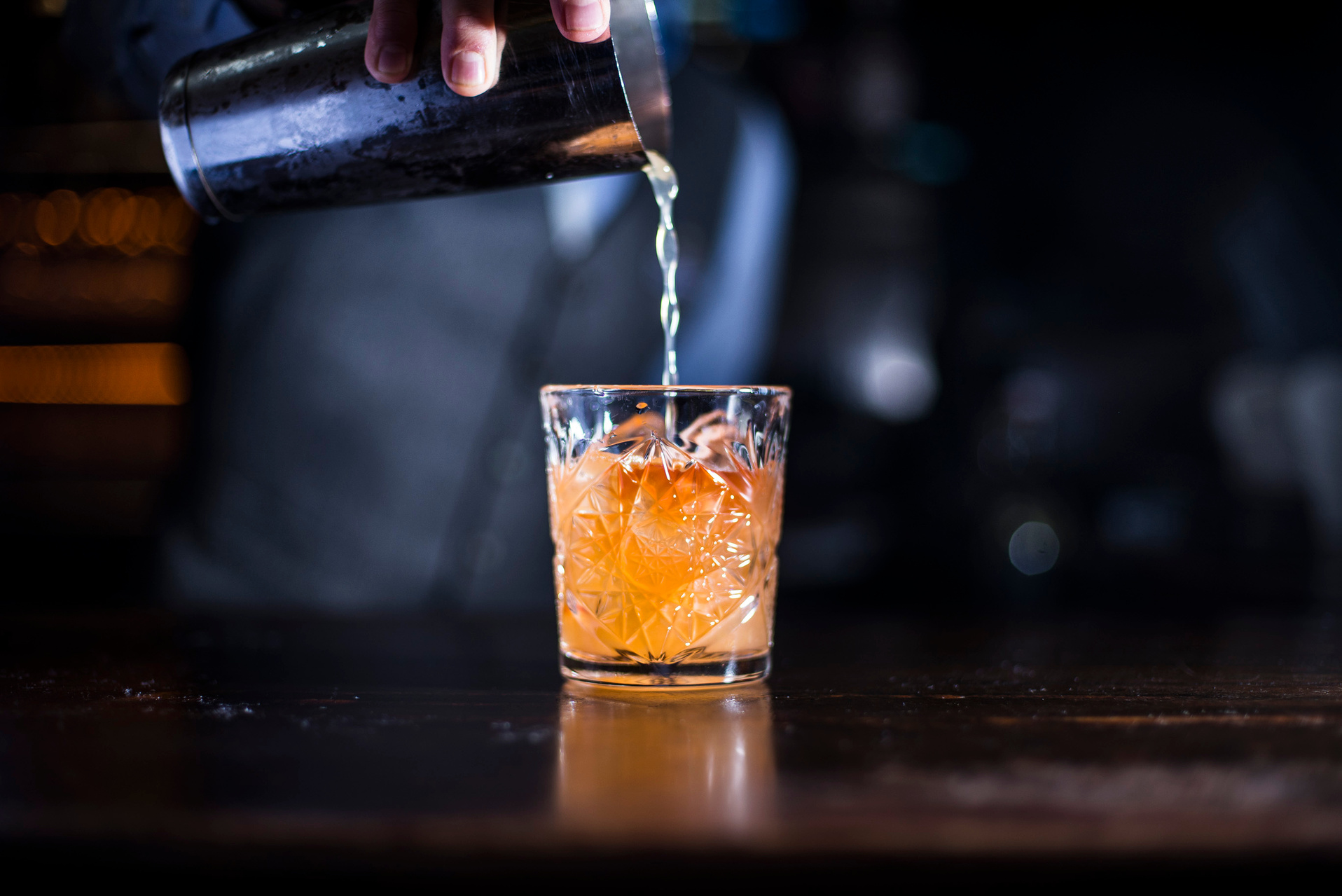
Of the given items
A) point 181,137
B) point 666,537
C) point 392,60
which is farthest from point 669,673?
point 181,137

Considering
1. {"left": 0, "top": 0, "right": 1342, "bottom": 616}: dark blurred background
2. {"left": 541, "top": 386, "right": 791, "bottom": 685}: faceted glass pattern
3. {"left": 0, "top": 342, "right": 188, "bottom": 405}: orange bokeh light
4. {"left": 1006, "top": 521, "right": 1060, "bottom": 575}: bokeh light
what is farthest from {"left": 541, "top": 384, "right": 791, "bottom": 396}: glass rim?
{"left": 0, "top": 342, "right": 188, "bottom": 405}: orange bokeh light

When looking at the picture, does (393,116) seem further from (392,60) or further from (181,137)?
(181,137)

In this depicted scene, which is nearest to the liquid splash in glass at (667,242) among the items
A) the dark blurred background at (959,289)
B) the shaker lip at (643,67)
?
the shaker lip at (643,67)

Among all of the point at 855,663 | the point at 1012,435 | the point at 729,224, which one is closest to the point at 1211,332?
the point at 1012,435

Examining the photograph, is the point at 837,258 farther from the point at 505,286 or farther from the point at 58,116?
the point at 58,116

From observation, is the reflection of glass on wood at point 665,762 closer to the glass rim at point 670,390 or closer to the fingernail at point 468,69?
the glass rim at point 670,390
